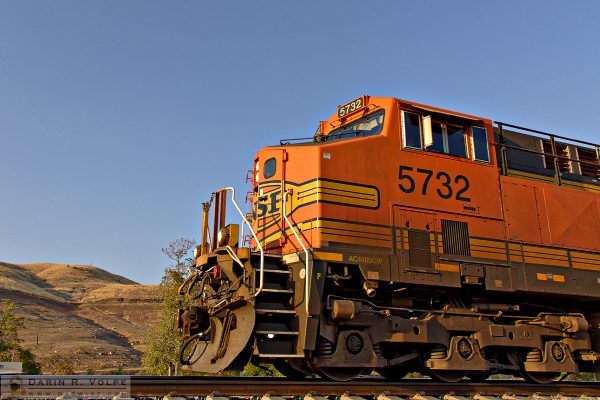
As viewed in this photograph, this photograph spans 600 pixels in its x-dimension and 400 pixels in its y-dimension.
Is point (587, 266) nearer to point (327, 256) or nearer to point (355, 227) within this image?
point (355, 227)

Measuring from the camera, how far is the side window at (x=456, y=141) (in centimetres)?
886

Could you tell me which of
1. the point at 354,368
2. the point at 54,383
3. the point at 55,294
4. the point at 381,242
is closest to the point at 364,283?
the point at 381,242

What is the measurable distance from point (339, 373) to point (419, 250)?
2311 mm

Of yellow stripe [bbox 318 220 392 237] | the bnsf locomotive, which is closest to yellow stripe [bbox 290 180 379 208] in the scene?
the bnsf locomotive

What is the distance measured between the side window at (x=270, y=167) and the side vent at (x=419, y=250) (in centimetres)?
248

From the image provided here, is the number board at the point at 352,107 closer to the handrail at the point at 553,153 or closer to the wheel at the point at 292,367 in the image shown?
the handrail at the point at 553,153

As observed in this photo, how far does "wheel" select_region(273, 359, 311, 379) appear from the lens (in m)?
7.23

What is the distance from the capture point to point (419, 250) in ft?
26.6

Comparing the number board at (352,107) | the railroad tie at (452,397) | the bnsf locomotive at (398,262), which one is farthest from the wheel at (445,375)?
the number board at (352,107)

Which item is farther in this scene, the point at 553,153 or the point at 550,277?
the point at 553,153

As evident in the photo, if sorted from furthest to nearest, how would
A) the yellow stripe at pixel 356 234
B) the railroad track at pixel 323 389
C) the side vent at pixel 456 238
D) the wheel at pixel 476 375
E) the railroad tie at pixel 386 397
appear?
the wheel at pixel 476 375 → the side vent at pixel 456 238 → the yellow stripe at pixel 356 234 → the railroad tie at pixel 386 397 → the railroad track at pixel 323 389

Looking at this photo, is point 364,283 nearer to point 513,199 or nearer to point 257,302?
point 257,302

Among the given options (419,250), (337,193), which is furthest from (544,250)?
(337,193)

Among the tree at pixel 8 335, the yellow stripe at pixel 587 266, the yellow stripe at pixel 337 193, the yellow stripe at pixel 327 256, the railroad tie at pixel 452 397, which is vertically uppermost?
the yellow stripe at pixel 337 193
